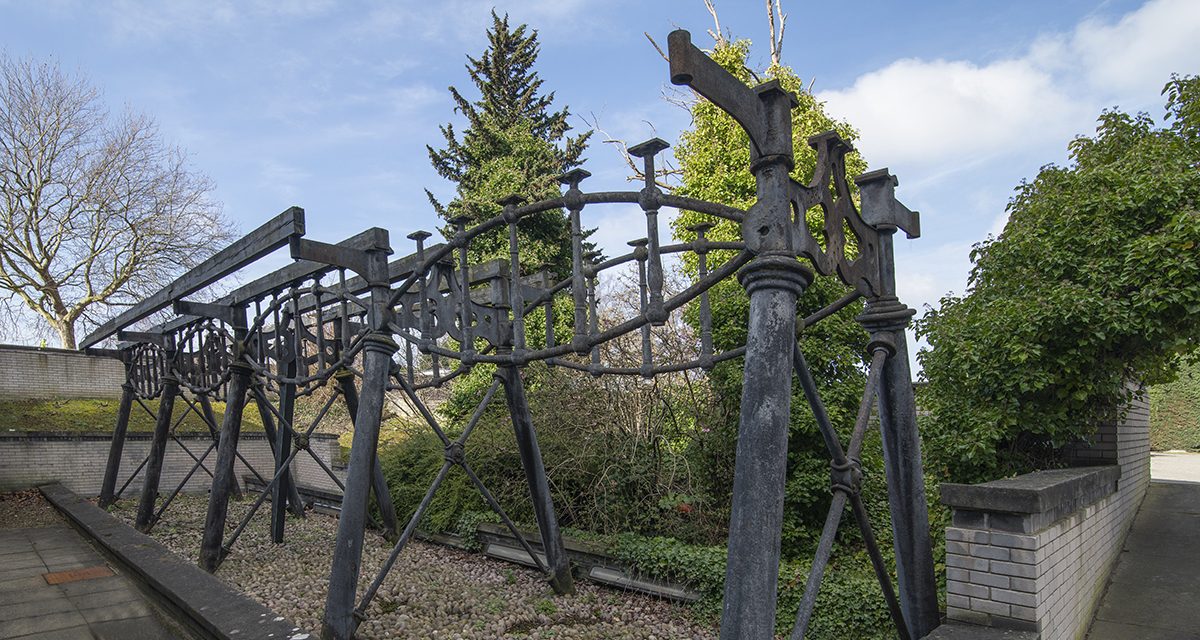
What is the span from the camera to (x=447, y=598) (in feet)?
19.4

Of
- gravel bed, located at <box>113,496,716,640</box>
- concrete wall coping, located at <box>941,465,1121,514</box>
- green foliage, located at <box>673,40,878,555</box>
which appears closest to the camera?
concrete wall coping, located at <box>941,465,1121,514</box>

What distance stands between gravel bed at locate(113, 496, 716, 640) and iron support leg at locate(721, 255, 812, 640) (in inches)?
121

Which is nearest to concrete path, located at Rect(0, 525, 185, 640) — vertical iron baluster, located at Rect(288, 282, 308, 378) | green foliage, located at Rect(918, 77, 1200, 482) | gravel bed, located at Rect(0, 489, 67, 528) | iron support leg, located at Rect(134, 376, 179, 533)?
iron support leg, located at Rect(134, 376, 179, 533)

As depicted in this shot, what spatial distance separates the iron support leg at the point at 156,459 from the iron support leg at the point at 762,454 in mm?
8870

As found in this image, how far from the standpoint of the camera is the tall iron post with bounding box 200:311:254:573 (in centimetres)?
687

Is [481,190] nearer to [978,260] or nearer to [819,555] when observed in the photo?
[978,260]

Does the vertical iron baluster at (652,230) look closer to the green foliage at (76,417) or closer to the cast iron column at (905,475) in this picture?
the cast iron column at (905,475)

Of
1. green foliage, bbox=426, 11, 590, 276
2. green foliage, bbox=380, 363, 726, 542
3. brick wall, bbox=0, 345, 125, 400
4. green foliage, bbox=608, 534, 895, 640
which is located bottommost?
green foliage, bbox=608, 534, 895, 640

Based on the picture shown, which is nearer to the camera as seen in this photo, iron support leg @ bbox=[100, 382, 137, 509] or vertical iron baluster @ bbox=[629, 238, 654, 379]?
vertical iron baluster @ bbox=[629, 238, 654, 379]

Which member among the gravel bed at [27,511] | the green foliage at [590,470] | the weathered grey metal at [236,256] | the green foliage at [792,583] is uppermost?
the weathered grey metal at [236,256]

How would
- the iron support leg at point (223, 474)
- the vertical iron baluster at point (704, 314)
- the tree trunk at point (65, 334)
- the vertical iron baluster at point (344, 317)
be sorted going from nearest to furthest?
the vertical iron baluster at point (704, 314), the vertical iron baluster at point (344, 317), the iron support leg at point (223, 474), the tree trunk at point (65, 334)

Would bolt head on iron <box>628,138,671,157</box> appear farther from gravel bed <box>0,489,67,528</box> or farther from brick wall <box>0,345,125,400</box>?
brick wall <box>0,345,125,400</box>

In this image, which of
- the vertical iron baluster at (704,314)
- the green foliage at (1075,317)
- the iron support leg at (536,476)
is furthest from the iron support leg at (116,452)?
the green foliage at (1075,317)

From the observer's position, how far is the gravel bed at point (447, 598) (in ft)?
17.1
